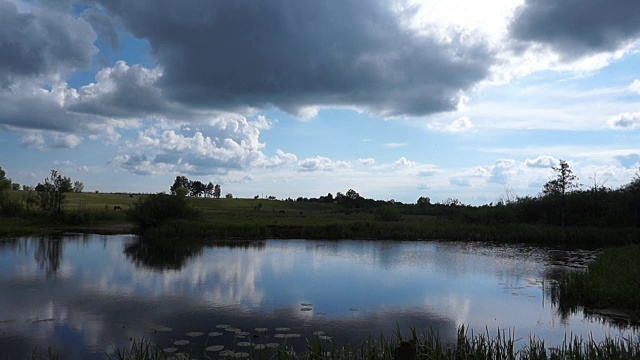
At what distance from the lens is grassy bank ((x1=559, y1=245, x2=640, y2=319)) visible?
13.8 meters

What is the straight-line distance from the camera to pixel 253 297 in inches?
582

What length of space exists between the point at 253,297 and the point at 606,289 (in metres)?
11.3

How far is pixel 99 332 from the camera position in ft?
34.2

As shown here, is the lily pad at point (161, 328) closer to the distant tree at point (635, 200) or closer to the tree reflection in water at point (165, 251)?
the tree reflection in water at point (165, 251)

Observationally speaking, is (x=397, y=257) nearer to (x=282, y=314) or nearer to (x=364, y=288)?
(x=364, y=288)

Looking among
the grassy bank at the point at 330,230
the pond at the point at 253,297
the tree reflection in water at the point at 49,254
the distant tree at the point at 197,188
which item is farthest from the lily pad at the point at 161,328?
the distant tree at the point at 197,188

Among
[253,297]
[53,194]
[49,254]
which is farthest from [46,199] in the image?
[253,297]

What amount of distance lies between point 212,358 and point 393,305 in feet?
24.1

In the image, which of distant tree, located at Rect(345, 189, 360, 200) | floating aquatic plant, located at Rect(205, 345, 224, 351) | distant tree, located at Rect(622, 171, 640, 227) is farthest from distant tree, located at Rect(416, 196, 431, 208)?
floating aquatic plant, located at Rect(205, 345, 224, 351)

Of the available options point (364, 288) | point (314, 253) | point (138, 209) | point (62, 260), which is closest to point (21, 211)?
point (138, 209)

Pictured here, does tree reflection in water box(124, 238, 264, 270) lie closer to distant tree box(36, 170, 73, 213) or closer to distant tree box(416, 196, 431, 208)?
distant tree box(36, 170, 73, 213)

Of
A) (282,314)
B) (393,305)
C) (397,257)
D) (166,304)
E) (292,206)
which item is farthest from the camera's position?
(292,206)

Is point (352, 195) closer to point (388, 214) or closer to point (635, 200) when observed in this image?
point (388, 214)

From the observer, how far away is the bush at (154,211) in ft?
127
